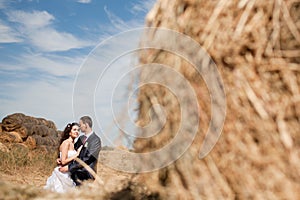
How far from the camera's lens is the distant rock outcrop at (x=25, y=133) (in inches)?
631

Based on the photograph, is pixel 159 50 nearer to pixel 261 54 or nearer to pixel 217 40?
pixel 217 40

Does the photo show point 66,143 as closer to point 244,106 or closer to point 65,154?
point 65,154

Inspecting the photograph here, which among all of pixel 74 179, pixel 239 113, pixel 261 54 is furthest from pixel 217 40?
pixel 74 179

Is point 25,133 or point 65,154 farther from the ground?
point 25,133

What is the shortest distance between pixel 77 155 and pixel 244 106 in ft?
11.9

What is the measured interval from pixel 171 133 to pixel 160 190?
0.37m

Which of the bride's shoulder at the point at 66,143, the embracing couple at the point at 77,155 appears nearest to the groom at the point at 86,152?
the embracing couple at the point at 77,155

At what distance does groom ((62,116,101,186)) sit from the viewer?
5414 mm

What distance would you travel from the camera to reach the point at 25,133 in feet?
54.6

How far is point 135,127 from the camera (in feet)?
9.12

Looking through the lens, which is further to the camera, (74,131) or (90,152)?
(74,131)

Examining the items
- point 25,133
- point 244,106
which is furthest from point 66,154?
point 25,133

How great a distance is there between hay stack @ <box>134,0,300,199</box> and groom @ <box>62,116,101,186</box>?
2.85 meters

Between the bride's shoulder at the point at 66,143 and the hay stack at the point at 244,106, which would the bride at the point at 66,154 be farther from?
the hay stack at the point at 244,106
